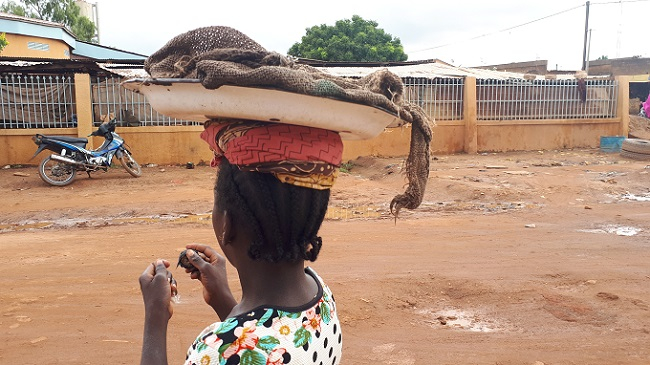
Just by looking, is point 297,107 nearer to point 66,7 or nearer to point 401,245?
point 401,245

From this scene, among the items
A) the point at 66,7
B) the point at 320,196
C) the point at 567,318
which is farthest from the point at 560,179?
the point at 66,7

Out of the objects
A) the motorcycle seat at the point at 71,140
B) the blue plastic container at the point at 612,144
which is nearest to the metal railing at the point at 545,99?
the blue plastic container at the point at 612,144

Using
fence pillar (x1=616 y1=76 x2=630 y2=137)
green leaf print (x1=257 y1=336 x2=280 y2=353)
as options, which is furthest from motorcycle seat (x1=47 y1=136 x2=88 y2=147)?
fence pillar (x1=616 y1=76 x2=630 y2=137)

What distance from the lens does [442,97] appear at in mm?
14812

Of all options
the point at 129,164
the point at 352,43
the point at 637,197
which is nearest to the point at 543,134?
the point at 637,197

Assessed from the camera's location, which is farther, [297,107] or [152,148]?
[152,148]

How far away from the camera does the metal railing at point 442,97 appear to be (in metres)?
14.6

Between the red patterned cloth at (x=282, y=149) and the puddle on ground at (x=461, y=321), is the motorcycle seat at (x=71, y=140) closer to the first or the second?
the puddle on ground at (x=461, y=321)

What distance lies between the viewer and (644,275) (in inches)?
184

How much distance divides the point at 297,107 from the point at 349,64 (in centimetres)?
1547

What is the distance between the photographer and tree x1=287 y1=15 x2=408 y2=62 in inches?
A: 997

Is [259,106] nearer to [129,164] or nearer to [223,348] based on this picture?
[223,348]

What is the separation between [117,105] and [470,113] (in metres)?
8.85

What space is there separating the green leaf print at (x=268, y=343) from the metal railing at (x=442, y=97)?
1369cm
